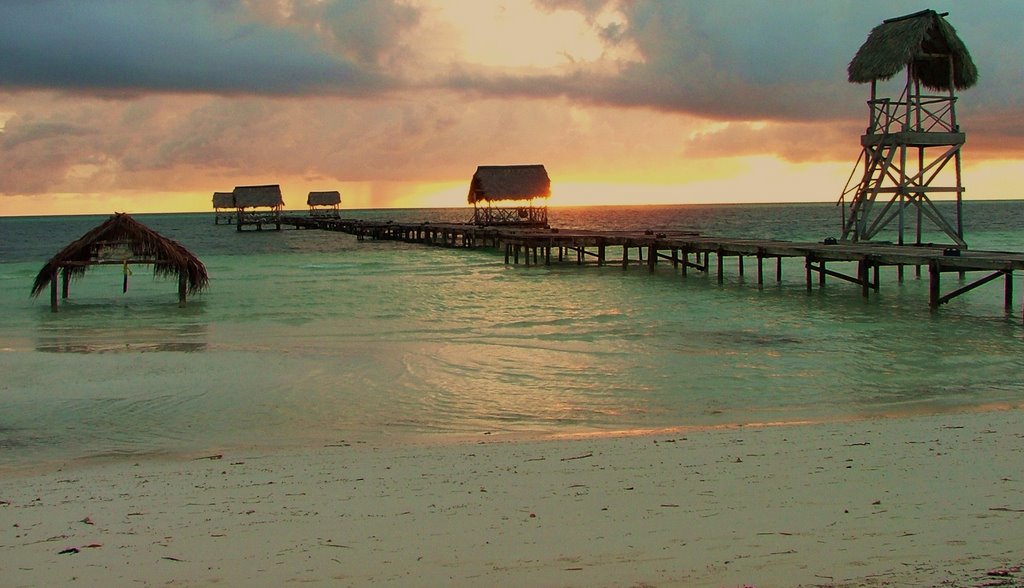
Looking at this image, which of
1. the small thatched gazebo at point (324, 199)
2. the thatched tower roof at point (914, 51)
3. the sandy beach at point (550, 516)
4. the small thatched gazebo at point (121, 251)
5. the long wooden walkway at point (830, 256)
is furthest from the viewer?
the small thatched gazebo at point (324, 199)

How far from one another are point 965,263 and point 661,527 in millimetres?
14564

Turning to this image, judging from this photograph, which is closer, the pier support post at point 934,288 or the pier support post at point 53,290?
the pier support post at point 934,288

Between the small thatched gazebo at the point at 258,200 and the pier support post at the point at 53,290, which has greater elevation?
the small thatched gazebo at the point at 258,200

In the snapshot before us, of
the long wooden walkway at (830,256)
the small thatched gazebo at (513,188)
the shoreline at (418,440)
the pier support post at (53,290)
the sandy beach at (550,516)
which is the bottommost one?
the shoreline at (418,440)

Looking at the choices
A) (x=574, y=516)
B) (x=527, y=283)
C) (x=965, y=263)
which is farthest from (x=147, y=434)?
(x=527, y=283)

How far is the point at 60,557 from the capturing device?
16.1 feet

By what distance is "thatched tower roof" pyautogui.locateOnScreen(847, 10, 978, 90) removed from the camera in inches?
885

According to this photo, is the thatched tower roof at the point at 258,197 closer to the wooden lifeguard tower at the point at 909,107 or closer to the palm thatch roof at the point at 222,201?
the palm thatch roof at the point at 222,201

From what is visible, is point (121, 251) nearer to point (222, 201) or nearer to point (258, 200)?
point (258, 200)

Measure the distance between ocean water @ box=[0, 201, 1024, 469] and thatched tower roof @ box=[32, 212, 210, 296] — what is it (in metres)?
1.09

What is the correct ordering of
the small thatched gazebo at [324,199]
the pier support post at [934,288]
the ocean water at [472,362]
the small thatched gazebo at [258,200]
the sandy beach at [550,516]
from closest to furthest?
1. the sandy beach at [550,516]
2. the ocean water at [472,362]
3. the pier support post at [934,288]
4. the small thatched gazebo at [258,200]
5. the small thatched gazebo at [324,199]

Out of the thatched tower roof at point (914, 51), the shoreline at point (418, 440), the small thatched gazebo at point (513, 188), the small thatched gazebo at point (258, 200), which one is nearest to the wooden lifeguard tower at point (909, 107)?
the thatched tower roof at point (914, 51)

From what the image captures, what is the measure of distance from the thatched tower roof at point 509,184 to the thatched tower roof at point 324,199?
47834 mm

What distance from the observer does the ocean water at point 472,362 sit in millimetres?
9523
